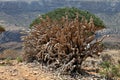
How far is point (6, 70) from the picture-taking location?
10.6 metres

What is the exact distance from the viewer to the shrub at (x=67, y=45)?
11234mm

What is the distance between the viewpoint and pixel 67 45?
1127cm

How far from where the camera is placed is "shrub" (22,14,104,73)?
36.9ft

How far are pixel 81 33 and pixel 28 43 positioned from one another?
2434 mm

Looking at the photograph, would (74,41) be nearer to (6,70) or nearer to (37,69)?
(37,69)

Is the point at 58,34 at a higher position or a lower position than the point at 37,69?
higher

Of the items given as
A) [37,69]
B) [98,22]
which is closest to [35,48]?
[37,69]

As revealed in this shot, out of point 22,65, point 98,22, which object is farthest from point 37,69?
point 98,22

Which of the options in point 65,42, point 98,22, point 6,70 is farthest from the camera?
point 98,22

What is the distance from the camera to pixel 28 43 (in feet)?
42.4

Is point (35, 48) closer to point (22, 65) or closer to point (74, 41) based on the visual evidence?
point (22, 65)

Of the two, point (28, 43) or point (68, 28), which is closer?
point (68, 28)

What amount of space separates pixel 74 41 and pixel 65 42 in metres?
0.29

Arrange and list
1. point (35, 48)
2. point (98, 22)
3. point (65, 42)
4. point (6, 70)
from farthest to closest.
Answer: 1. point (98, 22)
2. point (35, 48)
3. point (65, 42)
4. point (6, 70)
